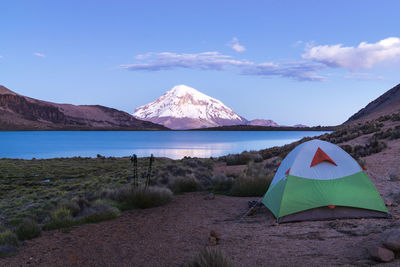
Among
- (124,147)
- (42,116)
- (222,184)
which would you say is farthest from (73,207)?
(42,116)

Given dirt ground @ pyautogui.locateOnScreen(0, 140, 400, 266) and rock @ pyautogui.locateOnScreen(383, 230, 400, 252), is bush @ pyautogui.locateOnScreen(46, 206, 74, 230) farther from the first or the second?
rock @ pyautogui.locateOnScreen(383, 230, 400, 252)

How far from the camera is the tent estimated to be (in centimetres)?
757

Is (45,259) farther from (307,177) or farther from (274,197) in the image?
(307,177)

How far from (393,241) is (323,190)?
306 centimetres

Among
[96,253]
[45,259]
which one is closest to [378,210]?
[96,253]

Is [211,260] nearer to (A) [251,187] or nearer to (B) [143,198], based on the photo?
(B) [143,198]

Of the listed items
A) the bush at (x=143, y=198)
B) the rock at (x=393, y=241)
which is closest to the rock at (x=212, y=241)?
the rock at (x=393, y=241)

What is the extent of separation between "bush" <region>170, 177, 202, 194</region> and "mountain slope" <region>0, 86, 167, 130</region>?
504 feet

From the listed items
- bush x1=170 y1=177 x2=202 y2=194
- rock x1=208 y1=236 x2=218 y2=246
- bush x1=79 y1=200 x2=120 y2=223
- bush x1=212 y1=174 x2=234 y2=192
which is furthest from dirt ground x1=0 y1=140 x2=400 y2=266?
bush x1=212 y1=174 x2=234 y2=192

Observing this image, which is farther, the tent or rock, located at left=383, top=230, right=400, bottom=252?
the tent

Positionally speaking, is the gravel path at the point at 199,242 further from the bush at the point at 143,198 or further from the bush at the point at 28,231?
the bush at the point at 143,198

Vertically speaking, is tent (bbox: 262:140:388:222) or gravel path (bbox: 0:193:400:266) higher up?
tent (bbox: 262:140:388:222)

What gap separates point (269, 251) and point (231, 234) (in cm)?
135

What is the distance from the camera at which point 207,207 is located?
9.99 m
